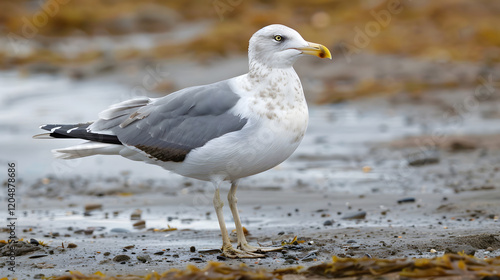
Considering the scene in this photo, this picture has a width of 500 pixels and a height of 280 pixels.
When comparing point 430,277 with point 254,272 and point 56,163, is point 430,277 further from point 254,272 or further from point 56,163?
point 56,163

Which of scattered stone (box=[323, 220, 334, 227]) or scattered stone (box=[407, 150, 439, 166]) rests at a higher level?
scattered stone (box=[407, 150, 439, 166])

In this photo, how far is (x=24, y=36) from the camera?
3253 cm

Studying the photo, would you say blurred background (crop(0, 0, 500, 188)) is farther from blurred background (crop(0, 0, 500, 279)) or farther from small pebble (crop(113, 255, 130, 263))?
small pebble (crop(113, 255, 130, 263))

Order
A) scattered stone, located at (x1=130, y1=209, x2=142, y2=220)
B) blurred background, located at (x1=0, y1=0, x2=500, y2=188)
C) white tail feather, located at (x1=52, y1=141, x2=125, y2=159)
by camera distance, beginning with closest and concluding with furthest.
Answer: white tail feather, located at (x1=52, y1=141, x2=125, y2=159), scattered stone, located at (x1=130, y1=209, x2=142, y2=220), blurred background, located at (x1=0, y1=0, x2=500, y2=188)

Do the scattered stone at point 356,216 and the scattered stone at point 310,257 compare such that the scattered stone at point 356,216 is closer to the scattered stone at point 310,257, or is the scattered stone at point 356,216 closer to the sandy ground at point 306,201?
the sandy ground at point 306,201

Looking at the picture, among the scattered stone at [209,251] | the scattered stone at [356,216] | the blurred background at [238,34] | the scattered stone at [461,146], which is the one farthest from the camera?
the blurred background at [238,34]

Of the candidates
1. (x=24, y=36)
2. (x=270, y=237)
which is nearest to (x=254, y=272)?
(x=270, y=237)

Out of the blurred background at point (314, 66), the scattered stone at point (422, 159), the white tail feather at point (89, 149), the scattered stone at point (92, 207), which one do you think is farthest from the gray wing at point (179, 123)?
the scattered stone at point (422, 159)

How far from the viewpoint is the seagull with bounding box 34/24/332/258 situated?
5.66 m

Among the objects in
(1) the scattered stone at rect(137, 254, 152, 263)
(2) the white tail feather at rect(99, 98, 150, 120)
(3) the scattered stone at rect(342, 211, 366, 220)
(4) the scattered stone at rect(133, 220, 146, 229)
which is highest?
(2) the white tail feather at rect(99, 98, 150, 120)

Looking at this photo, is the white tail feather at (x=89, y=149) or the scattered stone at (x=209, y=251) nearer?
the scattered stone at (x=209, y=251)

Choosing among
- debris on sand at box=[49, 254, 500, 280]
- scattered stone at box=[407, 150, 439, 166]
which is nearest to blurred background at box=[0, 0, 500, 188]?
scattered stone at box=[407, 150, 439, 166]

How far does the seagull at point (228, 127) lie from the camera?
5656 millimetres

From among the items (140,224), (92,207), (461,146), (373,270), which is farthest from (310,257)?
(461,146)
